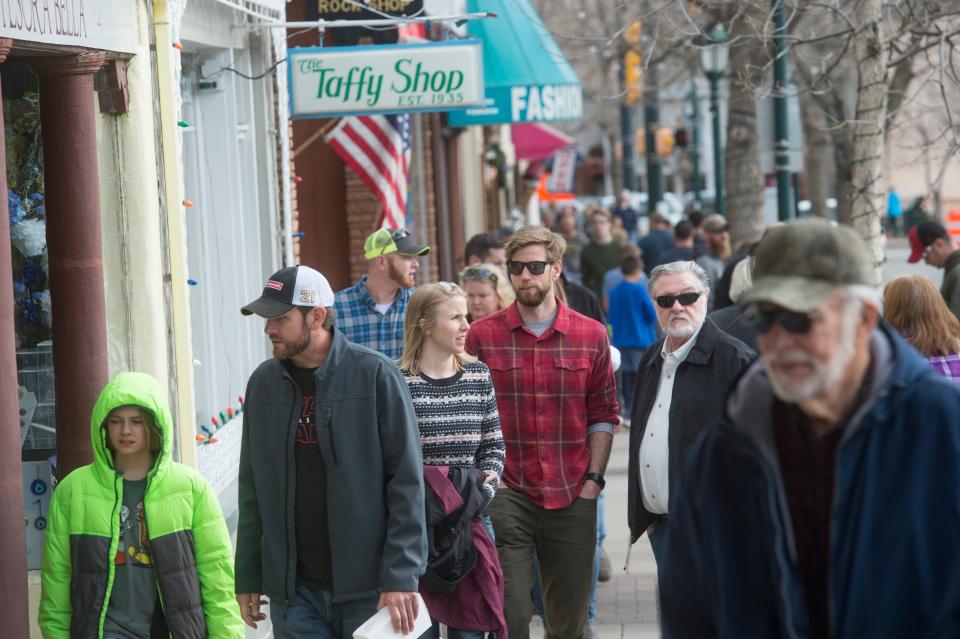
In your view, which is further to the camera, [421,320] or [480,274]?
[480,274]

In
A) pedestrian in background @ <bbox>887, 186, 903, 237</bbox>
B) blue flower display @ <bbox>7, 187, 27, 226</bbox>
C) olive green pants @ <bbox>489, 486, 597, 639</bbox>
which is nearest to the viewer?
blue flower display @ <bbox>7, 187, 27, 226</bbox>

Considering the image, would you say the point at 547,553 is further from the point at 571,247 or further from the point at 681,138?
the point at 681,138

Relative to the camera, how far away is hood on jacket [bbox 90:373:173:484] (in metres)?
4.78

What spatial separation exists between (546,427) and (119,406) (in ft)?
A: 6.80

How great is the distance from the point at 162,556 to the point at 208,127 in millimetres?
4270

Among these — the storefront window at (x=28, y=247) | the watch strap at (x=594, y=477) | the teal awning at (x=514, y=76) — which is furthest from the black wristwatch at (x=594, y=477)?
the teal awning at (x=514, y=76)

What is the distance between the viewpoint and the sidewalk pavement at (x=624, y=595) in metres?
7.65

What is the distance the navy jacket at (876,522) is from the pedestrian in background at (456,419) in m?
2.77

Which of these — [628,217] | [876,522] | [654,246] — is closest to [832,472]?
[876,522]

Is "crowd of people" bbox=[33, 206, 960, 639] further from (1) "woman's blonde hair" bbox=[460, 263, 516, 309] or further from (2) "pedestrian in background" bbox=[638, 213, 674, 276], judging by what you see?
(2) "pedestrian in background" bbox=[638, 213, 674, 276]

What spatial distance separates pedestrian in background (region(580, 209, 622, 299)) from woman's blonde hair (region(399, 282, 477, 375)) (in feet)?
37.9

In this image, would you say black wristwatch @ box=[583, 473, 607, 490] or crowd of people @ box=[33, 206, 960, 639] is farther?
black wristwatch @ box=[583, 473, 607, 490]

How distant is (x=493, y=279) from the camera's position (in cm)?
783

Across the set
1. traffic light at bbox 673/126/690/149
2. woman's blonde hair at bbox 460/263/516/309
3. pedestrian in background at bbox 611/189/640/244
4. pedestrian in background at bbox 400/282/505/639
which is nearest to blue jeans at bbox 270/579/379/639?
pedestrian in background at bbox 400/282/505/639
